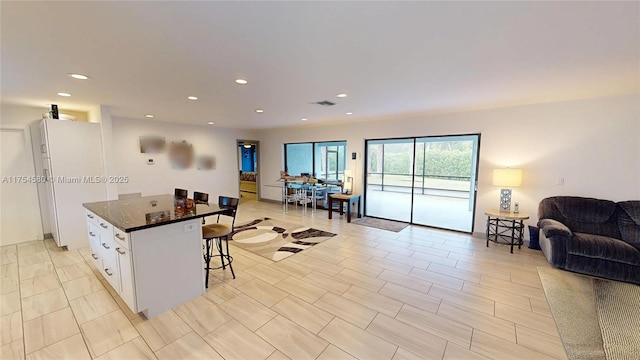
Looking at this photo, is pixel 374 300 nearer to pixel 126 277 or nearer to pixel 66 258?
pixel 126 277

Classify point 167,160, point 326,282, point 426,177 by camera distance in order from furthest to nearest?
point 426,177 < point 167,160 < point 326,282

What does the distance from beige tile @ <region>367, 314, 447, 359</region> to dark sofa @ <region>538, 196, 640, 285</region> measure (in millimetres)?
2553

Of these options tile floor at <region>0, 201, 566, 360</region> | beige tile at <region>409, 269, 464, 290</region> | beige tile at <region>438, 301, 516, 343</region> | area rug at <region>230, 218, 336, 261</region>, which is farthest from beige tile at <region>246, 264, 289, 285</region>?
beige tile at <region>438, 301, 516, 343</region>

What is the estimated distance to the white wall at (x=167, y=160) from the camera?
562 cm

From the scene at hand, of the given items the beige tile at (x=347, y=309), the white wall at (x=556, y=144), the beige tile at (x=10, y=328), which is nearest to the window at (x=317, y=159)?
the white wall at (x=556, y=144)

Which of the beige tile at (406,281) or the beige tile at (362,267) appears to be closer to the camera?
the beige tile at (406,281)

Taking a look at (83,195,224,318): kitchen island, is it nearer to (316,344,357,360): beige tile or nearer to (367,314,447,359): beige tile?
(316,344,357,360): beige tile

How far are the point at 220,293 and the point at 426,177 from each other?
239 inches

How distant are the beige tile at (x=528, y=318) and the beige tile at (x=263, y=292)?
7.42ft

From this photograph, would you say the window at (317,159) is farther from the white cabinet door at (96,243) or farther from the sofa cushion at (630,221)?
the white cabinet door at (96,243)

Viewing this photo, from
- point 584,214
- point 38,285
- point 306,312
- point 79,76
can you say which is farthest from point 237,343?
point 584,214

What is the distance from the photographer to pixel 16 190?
4340 millimetres

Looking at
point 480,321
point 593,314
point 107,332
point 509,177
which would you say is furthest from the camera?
point 509,177

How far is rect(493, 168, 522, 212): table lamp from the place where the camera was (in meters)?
4.08
